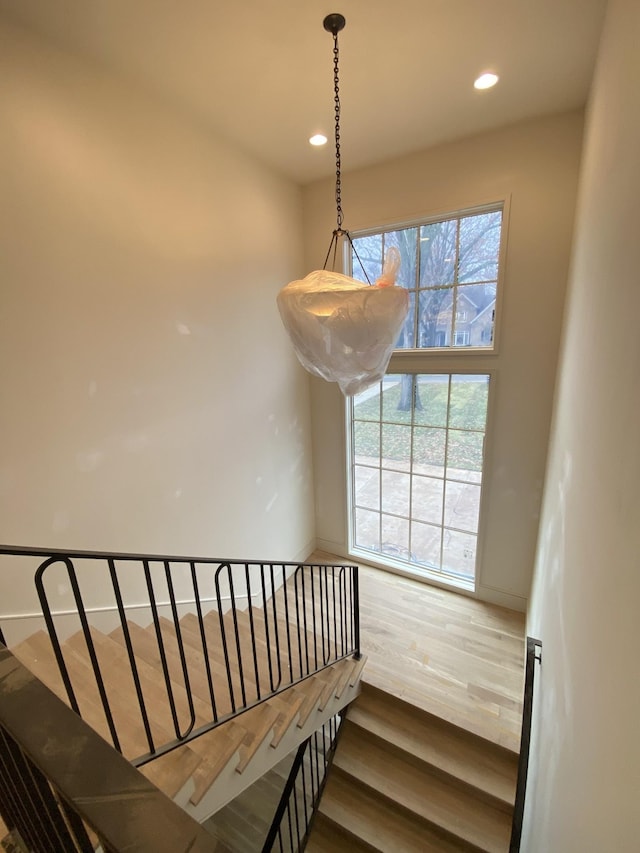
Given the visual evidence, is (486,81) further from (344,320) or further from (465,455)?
(465,455)

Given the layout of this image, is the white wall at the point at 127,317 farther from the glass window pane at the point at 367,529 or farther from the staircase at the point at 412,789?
the staircase at the point at 412,789

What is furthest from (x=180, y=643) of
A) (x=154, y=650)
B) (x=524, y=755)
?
(x=524, y=755)

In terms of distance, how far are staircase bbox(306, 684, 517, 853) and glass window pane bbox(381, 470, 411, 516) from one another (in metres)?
1.75

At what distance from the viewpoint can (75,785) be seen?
0.47 m

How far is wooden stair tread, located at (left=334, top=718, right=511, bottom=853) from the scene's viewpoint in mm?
2350

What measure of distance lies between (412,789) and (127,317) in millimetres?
3750

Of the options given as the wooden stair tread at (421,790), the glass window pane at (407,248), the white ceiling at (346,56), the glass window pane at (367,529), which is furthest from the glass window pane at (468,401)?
the wooden stair tread at (421,790)

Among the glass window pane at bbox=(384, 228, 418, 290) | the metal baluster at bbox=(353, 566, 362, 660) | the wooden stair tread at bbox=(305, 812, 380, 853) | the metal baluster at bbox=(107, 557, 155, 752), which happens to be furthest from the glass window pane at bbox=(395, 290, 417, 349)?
the wooden stair tread at bbox=(305, 812, 380, 853)

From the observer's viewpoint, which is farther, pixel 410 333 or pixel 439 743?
pixel 410 333

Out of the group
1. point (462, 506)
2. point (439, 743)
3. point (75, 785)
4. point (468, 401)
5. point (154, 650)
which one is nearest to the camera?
point (75, 785)

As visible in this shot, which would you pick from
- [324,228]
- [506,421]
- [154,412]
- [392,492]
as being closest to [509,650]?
[392,492]

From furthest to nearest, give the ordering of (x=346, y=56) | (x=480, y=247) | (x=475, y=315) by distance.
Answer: (x=475, y=315) < (x=480, y=247) < (x=346, y=56)

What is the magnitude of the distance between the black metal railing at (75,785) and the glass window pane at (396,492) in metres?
3.61

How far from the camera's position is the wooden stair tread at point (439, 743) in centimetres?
249
